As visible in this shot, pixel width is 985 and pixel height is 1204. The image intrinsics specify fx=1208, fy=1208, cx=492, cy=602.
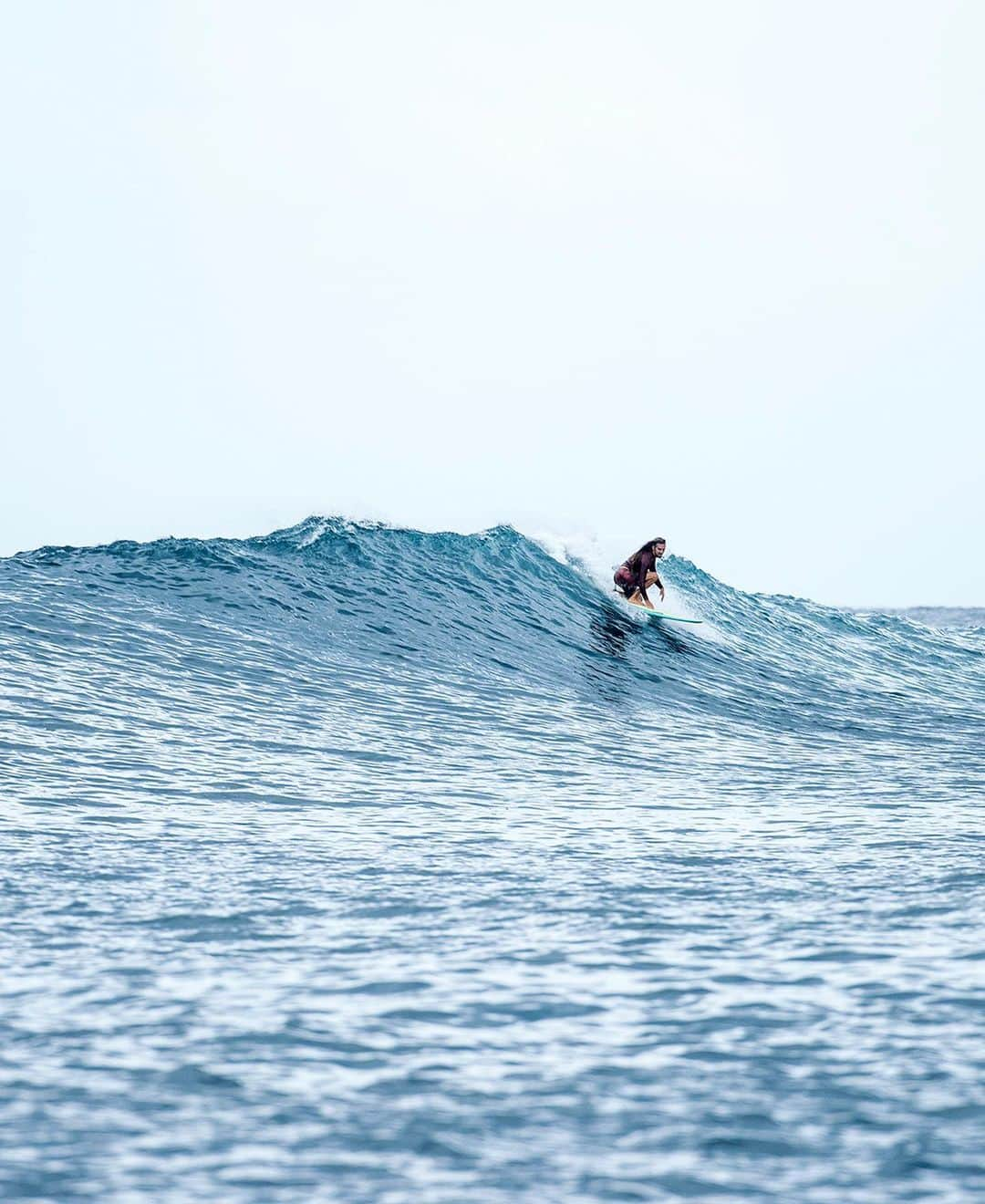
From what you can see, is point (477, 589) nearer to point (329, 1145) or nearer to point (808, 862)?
point (808, 862)

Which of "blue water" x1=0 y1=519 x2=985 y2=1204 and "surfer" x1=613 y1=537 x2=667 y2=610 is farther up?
"surfer" x1=613 y1=537 x2=667 y2=610

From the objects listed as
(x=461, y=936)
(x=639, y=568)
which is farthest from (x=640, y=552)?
(x=461, y=936)

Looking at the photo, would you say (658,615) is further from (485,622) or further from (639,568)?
(485,622)

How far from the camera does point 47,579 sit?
15.9 meters

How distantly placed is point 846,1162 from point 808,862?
367 cm

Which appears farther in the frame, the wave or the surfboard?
the surfboard

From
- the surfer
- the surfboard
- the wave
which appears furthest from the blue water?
the surfboard

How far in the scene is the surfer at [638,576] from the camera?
1781 centimetres

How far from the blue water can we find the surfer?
4.02 metres

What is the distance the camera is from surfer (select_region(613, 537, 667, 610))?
1781 centimetres

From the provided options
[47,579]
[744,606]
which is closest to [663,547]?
[744,606]

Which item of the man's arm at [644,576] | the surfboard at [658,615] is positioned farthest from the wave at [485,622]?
the man's arm at [644,576]

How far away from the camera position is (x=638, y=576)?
1812cm

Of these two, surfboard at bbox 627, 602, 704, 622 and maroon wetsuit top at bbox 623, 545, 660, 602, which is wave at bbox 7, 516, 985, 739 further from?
maroon wetsuit top at bbox 623, 545, 660, 602
